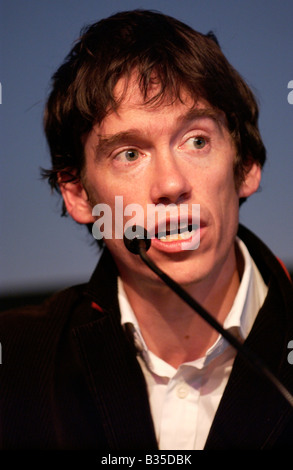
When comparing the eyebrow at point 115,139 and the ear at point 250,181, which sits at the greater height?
the eyebrow at point 115,139

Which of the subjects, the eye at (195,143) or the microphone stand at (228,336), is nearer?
the microphone stand at (228,336)

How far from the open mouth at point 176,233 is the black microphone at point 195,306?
74 mm

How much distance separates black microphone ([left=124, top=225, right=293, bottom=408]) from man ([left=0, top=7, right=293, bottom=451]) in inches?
4.7

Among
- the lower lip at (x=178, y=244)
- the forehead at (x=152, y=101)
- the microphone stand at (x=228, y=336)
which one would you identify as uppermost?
the forehead at (x=152, y=101)

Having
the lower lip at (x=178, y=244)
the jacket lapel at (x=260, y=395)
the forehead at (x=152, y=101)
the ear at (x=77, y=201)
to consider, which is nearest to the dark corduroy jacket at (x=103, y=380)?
the jacket lapel at (x=260, y=395)

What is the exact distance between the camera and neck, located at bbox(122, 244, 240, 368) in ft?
4.92

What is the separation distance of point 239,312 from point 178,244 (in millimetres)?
231

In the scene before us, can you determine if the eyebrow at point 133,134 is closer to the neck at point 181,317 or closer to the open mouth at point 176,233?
the open mouth at point 176,233

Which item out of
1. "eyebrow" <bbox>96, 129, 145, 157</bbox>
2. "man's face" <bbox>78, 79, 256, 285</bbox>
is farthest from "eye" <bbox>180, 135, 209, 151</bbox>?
"eyebrow" <bbox>96, 129, 145, 157</bbox>

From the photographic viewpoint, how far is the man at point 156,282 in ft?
4.49

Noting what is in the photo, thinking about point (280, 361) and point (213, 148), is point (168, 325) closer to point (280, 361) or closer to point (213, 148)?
point (280, 361)

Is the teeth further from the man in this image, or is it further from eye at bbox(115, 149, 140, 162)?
eye at bbox(115, 149, 140, 162)

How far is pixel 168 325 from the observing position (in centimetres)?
152

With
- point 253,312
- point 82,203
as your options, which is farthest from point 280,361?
point 82,203
